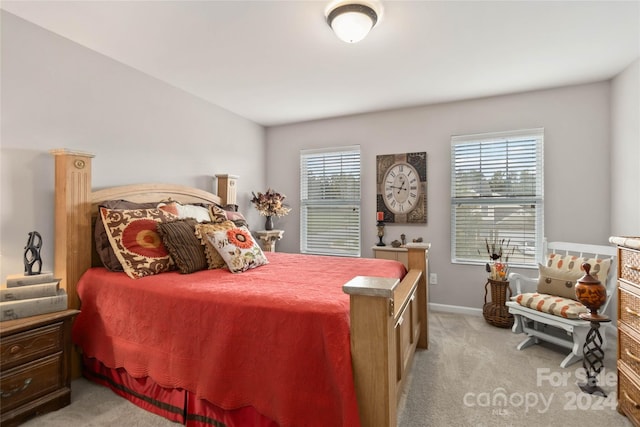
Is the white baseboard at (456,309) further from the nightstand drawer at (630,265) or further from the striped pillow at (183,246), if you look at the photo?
the striped pillow at (183,246)

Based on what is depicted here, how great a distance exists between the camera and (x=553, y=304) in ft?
8.13

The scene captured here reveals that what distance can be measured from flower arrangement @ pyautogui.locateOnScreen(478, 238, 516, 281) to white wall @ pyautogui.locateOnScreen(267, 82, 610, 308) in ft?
0.80

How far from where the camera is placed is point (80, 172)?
2.23 m

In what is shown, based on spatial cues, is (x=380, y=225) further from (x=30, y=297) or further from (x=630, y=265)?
(x=30, y=297)

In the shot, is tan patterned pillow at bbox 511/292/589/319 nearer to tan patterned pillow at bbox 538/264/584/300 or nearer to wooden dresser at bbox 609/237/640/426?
tan patterned pillow at bbox 538/264/584/300

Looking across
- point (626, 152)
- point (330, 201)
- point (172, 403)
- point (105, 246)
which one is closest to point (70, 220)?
point (105, 246)

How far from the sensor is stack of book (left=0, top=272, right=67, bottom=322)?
1715 millimetres

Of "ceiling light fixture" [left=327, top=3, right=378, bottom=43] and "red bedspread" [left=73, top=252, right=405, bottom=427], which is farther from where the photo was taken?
"ceiling light fixture" [left=327, top=3, right=378, bottom=43]

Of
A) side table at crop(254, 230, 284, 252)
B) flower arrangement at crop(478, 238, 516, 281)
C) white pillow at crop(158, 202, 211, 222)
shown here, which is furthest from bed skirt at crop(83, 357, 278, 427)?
flower arrangement at crop(478, 238, 516, 281)

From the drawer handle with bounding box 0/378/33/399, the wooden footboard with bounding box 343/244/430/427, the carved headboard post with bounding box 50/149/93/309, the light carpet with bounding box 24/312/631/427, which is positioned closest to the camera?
the wooden footboard with bounding box 343/244/430/427

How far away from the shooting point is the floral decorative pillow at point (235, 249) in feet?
7.23

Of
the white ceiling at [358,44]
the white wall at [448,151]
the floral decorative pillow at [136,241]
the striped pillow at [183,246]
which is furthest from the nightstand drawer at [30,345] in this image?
the white wall at [448,151]

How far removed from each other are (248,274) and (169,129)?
1.93 metres

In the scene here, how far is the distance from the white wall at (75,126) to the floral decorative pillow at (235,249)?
118 centimetres
